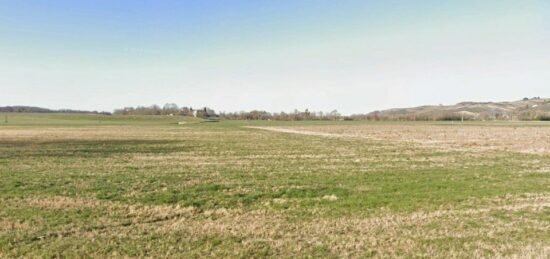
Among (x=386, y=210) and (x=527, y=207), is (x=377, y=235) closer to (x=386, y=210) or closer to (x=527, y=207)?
(x=386, y=210)

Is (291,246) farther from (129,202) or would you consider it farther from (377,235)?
(129,202)

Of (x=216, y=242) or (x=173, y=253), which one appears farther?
(x=216, y=242)

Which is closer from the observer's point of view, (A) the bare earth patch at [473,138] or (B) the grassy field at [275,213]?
(B) the grassy field at [275,213]

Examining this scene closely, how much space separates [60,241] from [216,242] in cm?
281

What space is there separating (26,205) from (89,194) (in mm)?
1737

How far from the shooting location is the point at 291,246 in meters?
6.21

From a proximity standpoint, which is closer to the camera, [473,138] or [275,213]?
[275,213]

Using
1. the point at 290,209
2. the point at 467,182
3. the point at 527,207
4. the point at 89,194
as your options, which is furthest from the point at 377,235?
the point at 89,194

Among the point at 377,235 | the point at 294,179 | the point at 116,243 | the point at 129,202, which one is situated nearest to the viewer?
the point at 116,243

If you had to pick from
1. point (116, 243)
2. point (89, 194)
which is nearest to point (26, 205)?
point (89, 194)

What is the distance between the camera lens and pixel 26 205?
9.01 meters

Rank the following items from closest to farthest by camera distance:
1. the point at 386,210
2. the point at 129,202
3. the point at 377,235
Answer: the point at 377,235 → the point at 386,210 → the point at 129,202

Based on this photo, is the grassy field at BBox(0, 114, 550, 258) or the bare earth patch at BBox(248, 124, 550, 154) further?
the bare earth patch at BBox(248, 124, 550, 154)

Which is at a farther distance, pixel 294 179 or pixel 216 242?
pixel 294 179
